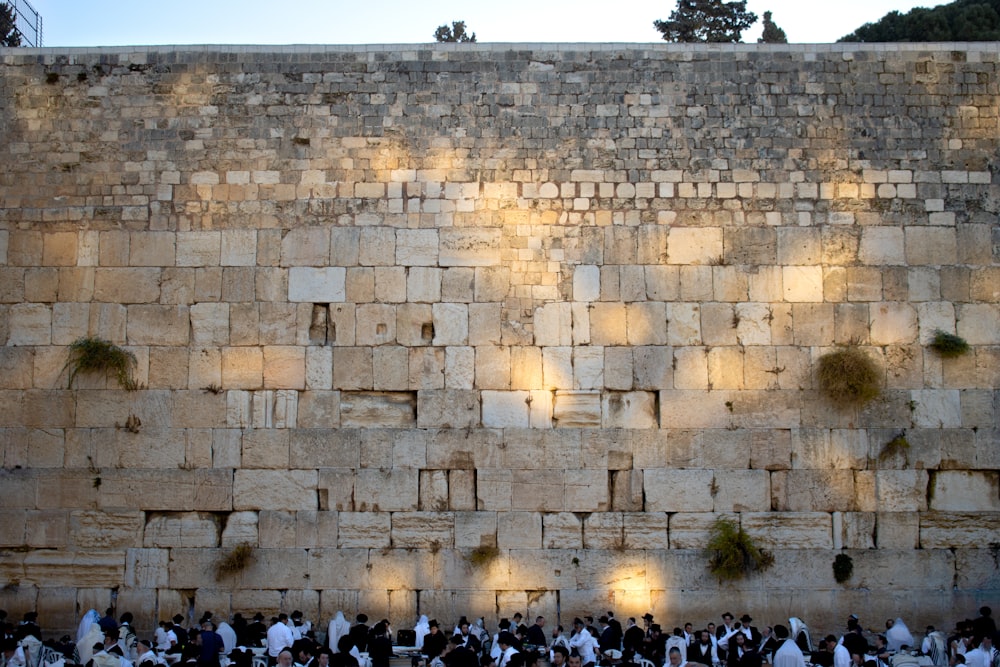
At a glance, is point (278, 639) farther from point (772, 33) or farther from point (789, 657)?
point (772, 33)

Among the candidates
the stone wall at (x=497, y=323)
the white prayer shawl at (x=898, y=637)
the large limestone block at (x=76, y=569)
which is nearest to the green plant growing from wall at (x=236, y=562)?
the stone wall at (x=497, y=323)

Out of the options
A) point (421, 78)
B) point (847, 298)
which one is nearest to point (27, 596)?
point (421, 78)

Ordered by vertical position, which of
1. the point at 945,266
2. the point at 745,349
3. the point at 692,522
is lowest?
the point at 692,522

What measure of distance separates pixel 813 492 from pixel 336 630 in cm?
503

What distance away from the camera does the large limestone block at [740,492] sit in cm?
1056

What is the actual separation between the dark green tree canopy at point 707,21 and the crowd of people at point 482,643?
16.4m

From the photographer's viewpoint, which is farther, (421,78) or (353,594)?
(421,78)

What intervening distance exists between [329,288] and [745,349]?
4425 mm

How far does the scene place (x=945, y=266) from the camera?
10906mm

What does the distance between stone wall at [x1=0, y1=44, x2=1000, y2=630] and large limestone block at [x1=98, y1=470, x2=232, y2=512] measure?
3cm

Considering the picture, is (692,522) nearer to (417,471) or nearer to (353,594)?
(417,471)

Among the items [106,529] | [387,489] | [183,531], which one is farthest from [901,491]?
[106,529]

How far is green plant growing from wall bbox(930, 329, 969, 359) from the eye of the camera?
35.0 ft

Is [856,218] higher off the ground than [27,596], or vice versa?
[856,218]
